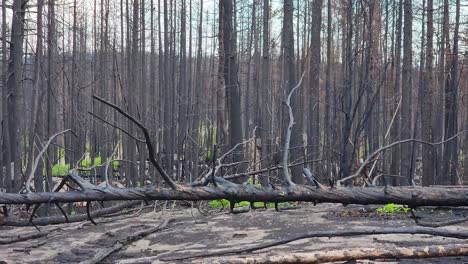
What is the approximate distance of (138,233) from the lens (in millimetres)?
8234

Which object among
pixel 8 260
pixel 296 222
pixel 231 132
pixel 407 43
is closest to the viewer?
pixel 8 260

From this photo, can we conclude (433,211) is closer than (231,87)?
Yes

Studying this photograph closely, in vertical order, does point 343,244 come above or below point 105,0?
below

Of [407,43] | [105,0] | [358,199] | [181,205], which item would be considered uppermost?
[105,0]

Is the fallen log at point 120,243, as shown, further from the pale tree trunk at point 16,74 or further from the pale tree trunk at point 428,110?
the pale tree trunk at point 428,110

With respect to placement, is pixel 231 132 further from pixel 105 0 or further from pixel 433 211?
pixel 105 0

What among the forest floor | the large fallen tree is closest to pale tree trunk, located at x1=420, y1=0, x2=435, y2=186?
the forest floor

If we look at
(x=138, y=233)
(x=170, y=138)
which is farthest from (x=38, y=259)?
(x=170, y=138)

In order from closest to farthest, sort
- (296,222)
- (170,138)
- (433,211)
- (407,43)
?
(296,222), (433,211), (407,43), (170,138)

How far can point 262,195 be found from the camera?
3.37m

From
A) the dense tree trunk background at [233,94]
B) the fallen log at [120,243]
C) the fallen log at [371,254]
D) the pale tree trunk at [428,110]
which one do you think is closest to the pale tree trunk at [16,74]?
the dense tree trunk background at [233,94]

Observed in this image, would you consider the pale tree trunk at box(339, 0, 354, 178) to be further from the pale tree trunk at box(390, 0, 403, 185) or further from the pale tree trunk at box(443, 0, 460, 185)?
the pale tree trunk at box(443, 0, 460, 185)

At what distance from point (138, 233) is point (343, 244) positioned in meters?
3.49

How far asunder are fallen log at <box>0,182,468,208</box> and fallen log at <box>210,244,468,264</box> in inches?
30.6
